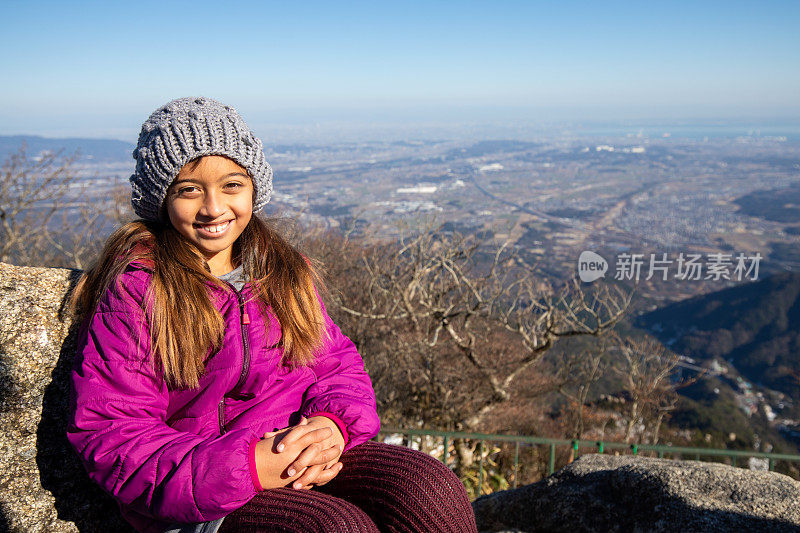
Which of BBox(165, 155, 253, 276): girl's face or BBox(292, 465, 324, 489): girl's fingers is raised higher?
BBox(165, 155, 253, 276): girl's face

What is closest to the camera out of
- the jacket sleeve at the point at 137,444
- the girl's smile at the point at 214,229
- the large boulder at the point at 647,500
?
the jacket sleeve at the point at 137,444

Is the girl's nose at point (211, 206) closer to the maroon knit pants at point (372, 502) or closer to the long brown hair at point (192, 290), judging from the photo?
the long brown hair at point (192, 290)

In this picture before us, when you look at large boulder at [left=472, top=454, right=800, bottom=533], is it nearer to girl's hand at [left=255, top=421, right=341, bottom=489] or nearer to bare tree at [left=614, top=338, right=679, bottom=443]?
girl's hand at [left=255, top=421, right=341, bottom=489]

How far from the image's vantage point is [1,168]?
13742mm

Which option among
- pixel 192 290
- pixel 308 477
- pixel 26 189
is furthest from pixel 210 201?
pixel 26 189

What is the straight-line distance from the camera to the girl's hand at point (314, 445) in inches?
66.2

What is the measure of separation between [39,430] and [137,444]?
68 cm

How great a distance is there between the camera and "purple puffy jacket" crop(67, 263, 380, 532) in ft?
4.95

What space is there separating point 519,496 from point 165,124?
8.78 feet

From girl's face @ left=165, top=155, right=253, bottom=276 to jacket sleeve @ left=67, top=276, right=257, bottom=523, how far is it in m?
0.39

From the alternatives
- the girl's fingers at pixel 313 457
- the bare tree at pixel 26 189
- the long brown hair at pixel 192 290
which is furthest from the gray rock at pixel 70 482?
the bare tree at pixel 26 189

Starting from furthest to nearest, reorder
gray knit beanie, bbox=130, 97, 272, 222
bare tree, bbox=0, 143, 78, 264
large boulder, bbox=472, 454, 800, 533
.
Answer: bare tree, bbox=0, 143, 78, 264 < large boulder, bbox=472, 454, 800, 533 < gray knit beanie, bbox=130, 97, 272, 222

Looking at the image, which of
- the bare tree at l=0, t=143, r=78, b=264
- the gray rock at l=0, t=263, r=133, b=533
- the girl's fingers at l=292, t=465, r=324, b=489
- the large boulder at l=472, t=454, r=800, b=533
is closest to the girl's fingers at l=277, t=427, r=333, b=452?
the girl's fingers at l=292, t=465, r=324, b=489

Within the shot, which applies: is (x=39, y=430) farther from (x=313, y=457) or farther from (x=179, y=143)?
(x=179, y=143)
